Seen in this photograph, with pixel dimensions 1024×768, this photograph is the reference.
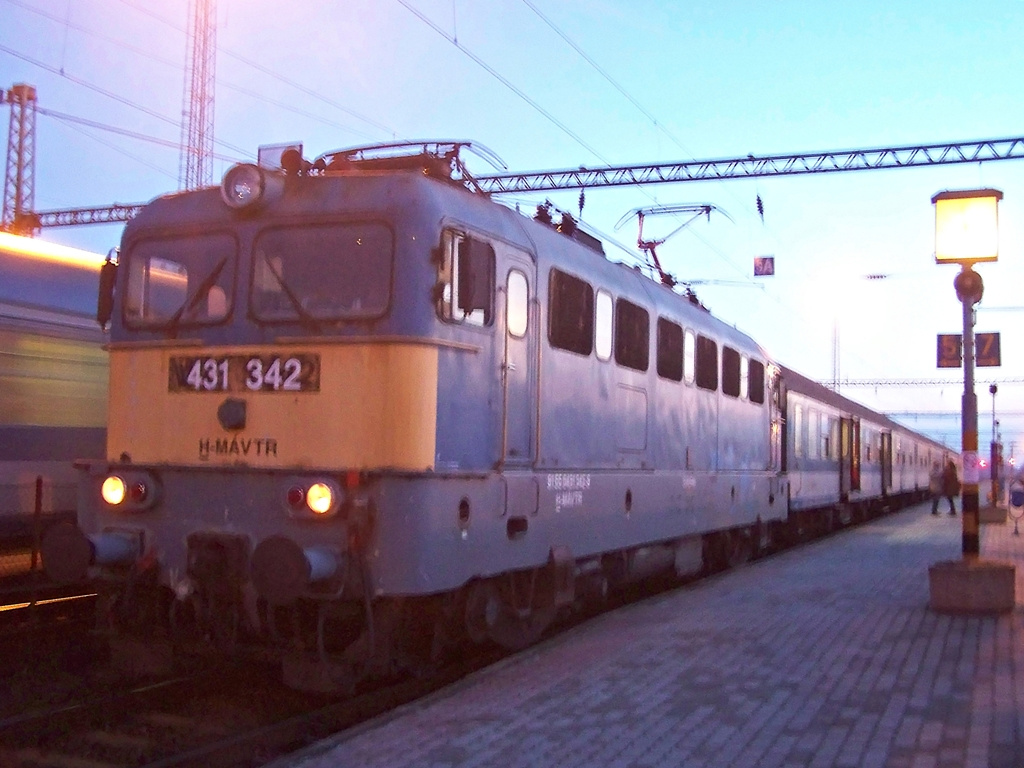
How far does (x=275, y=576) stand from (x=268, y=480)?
0.76m

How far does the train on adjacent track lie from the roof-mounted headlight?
2 cm

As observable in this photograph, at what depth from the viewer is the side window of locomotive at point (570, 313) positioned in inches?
329

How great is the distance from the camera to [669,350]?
11.2m

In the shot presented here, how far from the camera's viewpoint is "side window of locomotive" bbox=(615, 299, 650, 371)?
9750 millimetres

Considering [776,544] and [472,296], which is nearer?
[472,296]

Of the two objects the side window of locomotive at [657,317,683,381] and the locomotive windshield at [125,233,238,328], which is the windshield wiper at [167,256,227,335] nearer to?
the locomotive windshield at [125,233,238,328]

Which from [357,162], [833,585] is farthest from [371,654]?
[833,585]

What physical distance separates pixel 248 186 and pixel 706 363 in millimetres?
6974

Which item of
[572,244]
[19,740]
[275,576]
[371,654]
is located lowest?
[19,740]

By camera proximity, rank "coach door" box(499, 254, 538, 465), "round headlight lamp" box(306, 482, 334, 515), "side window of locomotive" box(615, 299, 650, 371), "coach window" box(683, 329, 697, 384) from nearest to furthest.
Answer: "round headlight lamp" box(306, 482, 334, 515) < "coach door" box(499, 254, 538, 465) < "side window of locomotive" box(615, 299, 650, 371) < "coach window" box(683, 329, 697, 384)

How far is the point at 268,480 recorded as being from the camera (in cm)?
671

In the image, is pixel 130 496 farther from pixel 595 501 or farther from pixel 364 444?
→ pixel 595 501

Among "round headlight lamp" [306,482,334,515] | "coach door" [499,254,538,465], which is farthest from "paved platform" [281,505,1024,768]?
"coach door" [499,254,538,465]

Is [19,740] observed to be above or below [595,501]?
below
